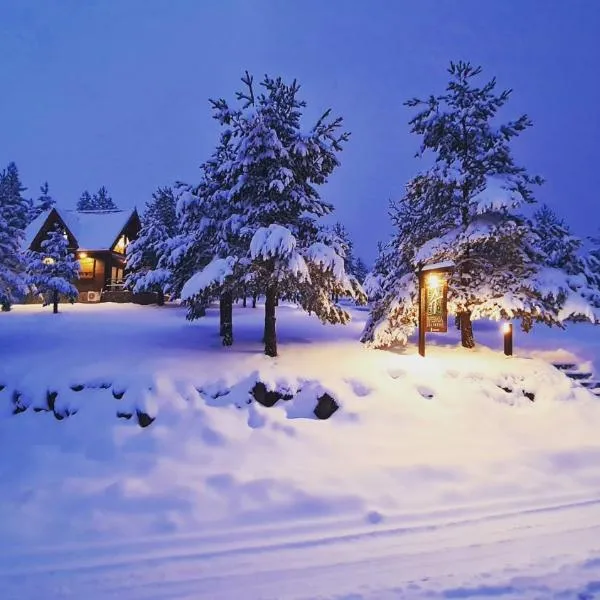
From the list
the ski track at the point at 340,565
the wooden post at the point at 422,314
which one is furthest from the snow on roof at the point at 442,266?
the ski track at the point at 340,565

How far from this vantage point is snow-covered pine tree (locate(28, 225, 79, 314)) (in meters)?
25.1

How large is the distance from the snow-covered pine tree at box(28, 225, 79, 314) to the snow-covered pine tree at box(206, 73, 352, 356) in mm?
17303

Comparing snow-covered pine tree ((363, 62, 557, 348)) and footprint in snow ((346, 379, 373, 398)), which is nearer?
footprint in snow ((346, 379, 373, 398))

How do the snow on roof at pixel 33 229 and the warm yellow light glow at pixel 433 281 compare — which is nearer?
the warm yellow light glow at pixel 433 281

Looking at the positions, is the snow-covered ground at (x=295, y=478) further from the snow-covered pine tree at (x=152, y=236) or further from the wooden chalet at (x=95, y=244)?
the wooden chalet at (x=95, y=244)

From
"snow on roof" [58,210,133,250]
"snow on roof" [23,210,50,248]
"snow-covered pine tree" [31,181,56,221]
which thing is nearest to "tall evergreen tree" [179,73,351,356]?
"snow on roof" [58,210,133,250]

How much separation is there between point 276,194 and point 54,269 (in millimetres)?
19278

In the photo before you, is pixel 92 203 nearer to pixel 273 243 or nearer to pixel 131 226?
pixel 131 226

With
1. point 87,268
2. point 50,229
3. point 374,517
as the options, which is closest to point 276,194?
point 374,517

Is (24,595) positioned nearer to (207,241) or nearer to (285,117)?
(207,241)

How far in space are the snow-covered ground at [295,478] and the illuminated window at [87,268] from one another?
27494 mm

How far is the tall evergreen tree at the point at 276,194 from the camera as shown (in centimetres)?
1102

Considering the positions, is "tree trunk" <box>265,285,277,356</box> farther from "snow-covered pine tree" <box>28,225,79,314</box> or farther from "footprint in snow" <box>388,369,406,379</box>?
"snow-covered pine tree" <box>28,225,79,314</box>

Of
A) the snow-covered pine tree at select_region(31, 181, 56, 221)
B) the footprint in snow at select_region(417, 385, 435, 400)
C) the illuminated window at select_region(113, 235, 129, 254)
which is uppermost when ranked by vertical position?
the snow-covered pine tree at select_region(31, 181, 56, 221)
